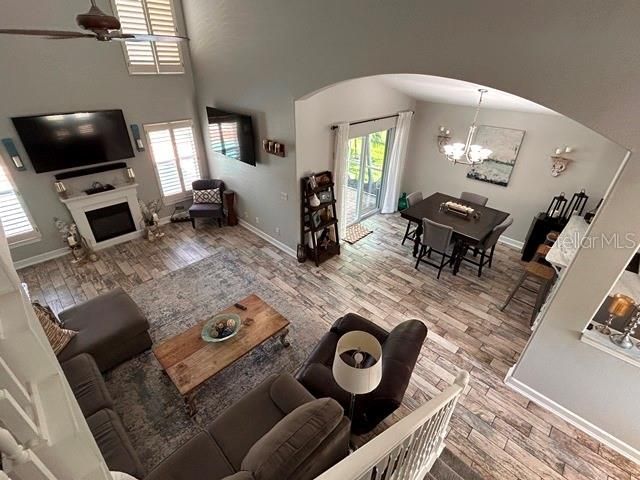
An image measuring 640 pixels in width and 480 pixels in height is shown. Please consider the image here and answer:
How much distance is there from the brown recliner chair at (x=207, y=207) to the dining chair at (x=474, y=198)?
483 cm

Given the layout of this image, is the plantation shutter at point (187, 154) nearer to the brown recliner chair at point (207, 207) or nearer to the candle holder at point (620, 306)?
the brown recliner chair at point (207, 207)

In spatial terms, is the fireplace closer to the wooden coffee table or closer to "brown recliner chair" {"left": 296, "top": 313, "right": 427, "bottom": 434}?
the wooden coffee table

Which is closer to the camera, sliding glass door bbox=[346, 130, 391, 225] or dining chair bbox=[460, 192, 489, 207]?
dining chair bbox=[460, 192, 489, 207]

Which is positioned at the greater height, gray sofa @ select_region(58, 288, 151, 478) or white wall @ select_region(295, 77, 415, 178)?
white wall @ select_region(295, 77, 415, 178)

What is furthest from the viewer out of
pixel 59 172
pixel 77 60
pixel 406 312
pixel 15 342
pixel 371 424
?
pixel 59 172

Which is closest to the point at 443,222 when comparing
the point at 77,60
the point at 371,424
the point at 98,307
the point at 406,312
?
the point at 406,312

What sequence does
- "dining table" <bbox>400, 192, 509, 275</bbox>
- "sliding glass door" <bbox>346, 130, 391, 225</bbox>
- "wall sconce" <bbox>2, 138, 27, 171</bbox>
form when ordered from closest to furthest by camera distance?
"wall sconce" <bbox>2, 138, 27, 171</bbox>
"dining table" <bbox>400, 192, 509, 275</bbox>
"sliding glass door" <bbox>346, 130, 391, 225</bbox>

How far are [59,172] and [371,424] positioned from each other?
234 inches

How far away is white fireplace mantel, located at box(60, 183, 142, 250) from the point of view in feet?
17.0

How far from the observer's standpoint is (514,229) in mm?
5965

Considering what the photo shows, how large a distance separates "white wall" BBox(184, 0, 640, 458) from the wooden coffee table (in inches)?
92.1

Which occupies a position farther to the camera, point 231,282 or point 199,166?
point 199,166

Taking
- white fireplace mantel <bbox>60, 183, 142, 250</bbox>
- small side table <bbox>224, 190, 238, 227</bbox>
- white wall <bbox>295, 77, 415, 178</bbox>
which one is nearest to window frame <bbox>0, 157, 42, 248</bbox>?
white fireplace mantel <bbox>60, 183, 142, 250</bbox>

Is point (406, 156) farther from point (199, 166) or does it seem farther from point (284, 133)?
point (199, 166)
